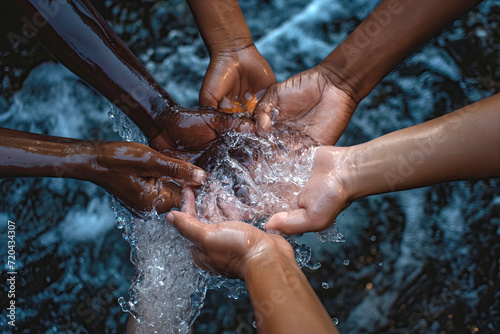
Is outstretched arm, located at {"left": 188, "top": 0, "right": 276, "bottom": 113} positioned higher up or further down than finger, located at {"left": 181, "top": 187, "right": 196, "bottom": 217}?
higher up

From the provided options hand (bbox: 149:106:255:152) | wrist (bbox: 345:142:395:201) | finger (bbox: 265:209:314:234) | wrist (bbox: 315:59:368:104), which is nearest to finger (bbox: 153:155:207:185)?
hand (bbox: 149:106:255:152)

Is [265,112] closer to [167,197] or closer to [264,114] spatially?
[264,114]

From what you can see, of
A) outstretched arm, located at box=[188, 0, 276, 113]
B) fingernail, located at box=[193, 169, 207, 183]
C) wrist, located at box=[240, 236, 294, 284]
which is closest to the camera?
wrist, located at box=[240, 236, 294, 284]

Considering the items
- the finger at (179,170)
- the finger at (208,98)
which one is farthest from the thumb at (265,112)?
the finger at (179,170)

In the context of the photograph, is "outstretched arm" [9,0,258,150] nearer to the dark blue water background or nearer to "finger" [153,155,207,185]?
"finger" [153,155,207,185]

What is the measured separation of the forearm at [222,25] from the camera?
2.02 metres

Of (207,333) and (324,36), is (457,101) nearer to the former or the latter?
(324,36)

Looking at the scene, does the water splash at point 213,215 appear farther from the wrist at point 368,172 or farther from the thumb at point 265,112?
the wrist at point 368,172

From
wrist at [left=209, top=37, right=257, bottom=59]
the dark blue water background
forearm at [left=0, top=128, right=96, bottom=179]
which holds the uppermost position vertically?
forearm at [left=0, top=128, right=96, bottom=179]

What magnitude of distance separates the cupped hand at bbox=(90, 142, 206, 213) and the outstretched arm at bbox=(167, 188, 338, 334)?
9 centimetres

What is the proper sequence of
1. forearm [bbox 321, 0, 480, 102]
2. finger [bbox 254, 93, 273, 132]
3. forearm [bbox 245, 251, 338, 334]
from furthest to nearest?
finger [bbox 254, 93, 273, 132], forearm [bbox 321, 0, 480, 102], forearm [bbox 245, 251, 338, 334]

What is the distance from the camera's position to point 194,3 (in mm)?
2021

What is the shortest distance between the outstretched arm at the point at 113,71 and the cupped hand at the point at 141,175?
0.20m

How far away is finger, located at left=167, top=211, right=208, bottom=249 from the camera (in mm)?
1436
